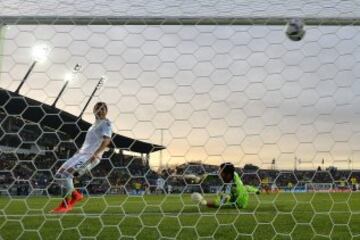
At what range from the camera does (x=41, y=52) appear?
3613 millimetres

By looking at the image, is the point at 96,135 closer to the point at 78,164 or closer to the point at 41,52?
the point at 78,164

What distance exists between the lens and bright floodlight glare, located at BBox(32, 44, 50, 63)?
11.7 feet

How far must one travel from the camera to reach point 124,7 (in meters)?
3.62

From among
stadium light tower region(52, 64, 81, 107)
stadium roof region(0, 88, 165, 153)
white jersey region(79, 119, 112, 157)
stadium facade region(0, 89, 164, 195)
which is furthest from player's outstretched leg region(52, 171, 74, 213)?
stadium light tower region(52, 64, 81, 107)

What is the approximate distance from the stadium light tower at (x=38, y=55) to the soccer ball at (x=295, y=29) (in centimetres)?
157

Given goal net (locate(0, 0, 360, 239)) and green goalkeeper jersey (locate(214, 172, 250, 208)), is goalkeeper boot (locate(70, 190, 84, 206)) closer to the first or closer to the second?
goal net (locate(0, 0, 360, 239))

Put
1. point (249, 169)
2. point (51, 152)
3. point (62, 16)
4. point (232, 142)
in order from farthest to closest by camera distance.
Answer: point (51, 152) → point (249, 169) → point (62, 16) → point (232, 142)

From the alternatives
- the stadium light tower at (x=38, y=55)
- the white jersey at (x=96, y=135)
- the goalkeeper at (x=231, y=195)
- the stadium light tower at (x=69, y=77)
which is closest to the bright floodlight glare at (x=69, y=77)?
the stadium light tower at (x=69, y=77)

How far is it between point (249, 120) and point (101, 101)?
1.03m

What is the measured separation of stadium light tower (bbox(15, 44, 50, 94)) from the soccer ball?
5.15ft

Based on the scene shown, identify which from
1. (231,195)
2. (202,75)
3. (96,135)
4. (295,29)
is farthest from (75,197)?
(231,195)

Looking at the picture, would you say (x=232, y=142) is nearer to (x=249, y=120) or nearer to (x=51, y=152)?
(x=249, y=120)

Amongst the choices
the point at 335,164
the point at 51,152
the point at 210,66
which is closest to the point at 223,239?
the point at 335,164

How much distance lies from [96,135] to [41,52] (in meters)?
1.27
